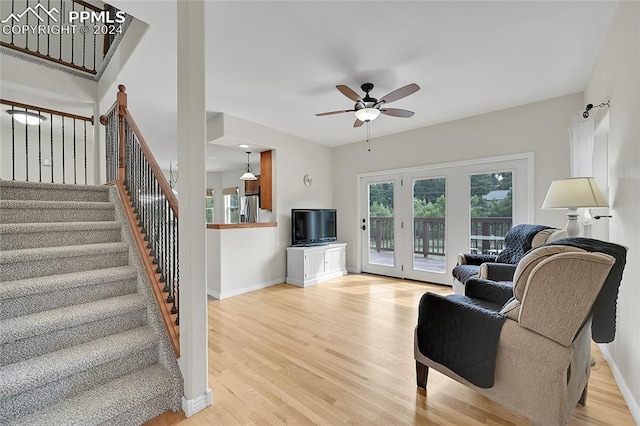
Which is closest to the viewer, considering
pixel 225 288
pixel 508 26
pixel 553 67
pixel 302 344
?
pixel 508 26

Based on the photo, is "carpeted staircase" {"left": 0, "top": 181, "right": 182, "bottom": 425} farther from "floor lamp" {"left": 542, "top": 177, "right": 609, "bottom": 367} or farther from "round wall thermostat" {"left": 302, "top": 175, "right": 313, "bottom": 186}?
"round wall thermostat" {"left": 302, "top": 175, "right": 313, "bottom": 186}

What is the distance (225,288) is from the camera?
13.2ft

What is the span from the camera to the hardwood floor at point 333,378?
1.64 meters

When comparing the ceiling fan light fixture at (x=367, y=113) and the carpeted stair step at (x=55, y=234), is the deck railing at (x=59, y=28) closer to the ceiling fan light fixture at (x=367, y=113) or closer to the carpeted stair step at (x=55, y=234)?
the carpeted stair step at (x=55, y=234)

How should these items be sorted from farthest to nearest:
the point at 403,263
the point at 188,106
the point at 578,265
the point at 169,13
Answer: the point at 403,263
the point at 169,13
the point at 188,106
the point at 578,265

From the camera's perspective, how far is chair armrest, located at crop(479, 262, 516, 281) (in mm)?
2680

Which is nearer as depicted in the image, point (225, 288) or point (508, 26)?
point (508, 26)

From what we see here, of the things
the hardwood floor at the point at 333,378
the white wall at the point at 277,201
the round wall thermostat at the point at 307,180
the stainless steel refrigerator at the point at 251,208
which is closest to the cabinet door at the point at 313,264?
the white wall at the point at 277,201

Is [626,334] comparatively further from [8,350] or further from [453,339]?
[8,350]

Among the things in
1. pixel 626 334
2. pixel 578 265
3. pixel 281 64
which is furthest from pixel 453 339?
pixel 281 64

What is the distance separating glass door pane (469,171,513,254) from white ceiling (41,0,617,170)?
993 mm

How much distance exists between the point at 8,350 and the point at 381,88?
3.67 metres

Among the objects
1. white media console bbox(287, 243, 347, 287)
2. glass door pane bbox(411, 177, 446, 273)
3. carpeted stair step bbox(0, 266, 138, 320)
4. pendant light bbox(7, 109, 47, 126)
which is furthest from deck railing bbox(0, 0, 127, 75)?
glass door pane bbox(411, 177, 446, 273)

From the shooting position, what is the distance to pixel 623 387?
182 cm
